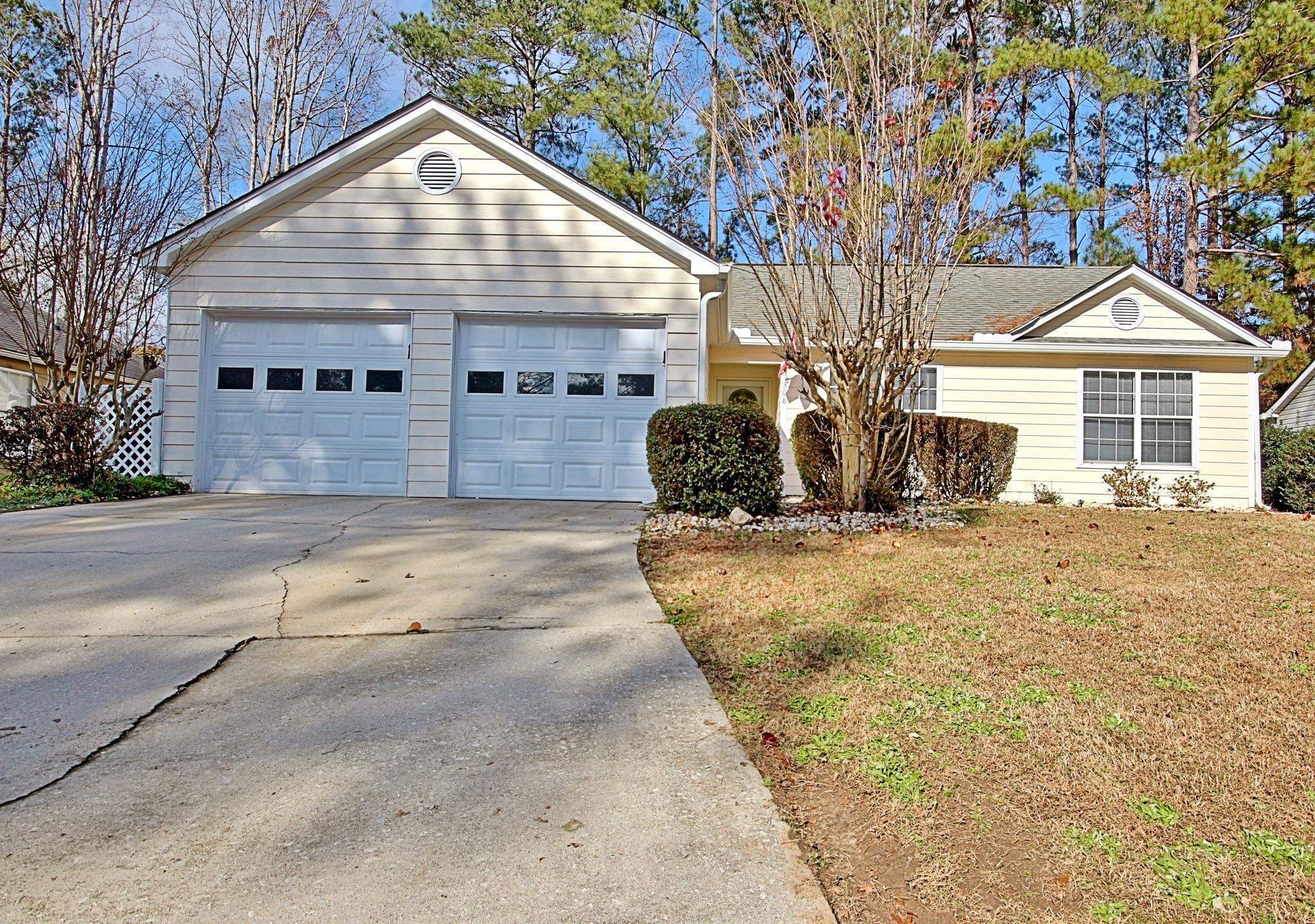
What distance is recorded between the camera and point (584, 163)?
74.4ft

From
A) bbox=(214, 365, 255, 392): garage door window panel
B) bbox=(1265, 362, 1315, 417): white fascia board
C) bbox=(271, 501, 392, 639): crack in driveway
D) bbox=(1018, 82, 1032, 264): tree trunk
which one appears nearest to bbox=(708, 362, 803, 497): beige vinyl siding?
bbox=(271, 501, 392, 639): crack in driveway

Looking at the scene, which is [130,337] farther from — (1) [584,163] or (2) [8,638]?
(1) [584,163]

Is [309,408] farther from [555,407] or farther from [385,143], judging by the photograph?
[385,143]

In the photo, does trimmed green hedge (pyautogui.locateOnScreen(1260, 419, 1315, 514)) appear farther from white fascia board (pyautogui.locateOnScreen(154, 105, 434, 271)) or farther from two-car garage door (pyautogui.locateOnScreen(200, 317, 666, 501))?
white fascia board (pyautogui.locateOnScreen(154, 105, 434, 271))

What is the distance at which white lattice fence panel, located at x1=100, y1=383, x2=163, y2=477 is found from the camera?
10.0 meters

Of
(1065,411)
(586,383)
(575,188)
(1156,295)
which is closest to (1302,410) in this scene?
(1156,295)

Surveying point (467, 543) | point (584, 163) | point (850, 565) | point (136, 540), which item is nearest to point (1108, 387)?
point (850, 565)

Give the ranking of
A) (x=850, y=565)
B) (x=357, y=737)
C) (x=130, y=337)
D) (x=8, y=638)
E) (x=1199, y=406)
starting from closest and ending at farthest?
(x=357, y=737), (x=8, y=638), (x=850, y=565), (x=130, y=337), (x=1199, y=406)

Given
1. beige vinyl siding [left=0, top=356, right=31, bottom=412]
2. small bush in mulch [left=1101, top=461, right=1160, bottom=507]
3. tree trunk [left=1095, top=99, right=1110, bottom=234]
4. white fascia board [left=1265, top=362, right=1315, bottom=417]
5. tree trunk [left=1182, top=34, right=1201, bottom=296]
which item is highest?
tree trunk [left=1095, top=99, right=1110, bottom=234]

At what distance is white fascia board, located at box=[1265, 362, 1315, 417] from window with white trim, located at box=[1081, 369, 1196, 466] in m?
7.99

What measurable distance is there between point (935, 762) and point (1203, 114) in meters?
22.5

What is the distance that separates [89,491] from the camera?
8.89 m

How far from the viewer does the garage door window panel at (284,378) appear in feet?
32.6

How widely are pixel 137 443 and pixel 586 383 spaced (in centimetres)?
577
